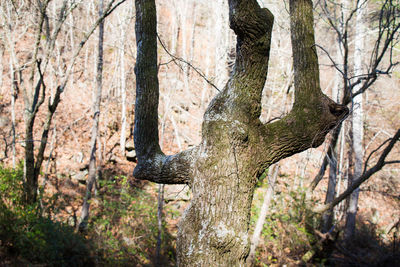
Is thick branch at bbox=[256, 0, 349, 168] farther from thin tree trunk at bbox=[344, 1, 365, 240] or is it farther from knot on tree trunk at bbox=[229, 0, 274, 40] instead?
thin tree trunk at bbox=[344, 1, 365, 240]

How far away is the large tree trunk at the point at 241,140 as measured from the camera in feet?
6.91

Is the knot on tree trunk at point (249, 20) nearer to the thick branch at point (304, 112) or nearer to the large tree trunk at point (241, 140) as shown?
→ the large tree trunk at point (241, 140)

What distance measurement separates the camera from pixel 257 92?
229 cm

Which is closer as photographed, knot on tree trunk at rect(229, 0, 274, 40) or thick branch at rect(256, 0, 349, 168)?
knot on tree trunk at rect(229, 0, 274, 40)

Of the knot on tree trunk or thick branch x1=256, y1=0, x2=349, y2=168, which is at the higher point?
the knot on tree trunk

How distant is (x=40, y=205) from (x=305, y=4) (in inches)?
276

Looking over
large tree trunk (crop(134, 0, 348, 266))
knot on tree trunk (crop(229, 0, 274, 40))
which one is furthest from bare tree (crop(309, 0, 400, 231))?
knot on tree trunk (crop(229, 0, 274, 40))

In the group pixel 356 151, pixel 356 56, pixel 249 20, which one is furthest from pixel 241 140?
pixel 356 56

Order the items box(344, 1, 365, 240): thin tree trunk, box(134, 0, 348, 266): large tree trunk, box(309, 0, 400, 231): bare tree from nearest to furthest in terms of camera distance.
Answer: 1. box(134, 0, 348, 266): large tree trunk
2. box(309, 0, 400, 231): bare tree
3. box(344, 1, 365, 240): thin tree trunk

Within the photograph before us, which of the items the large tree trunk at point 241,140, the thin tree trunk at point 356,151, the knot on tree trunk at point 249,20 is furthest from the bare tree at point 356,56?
the knot on tree trunk at point 249,20

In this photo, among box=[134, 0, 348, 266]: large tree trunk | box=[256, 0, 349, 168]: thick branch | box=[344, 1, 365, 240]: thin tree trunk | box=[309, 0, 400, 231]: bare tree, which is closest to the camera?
box=[134, 0, 348, 266]: large tree trunk

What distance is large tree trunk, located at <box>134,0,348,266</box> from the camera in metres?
2.11

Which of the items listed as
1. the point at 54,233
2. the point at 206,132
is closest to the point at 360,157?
the point at 206,132

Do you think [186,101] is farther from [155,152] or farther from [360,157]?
[155,152]
